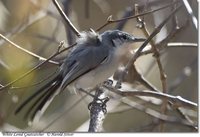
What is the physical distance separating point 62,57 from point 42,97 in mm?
201

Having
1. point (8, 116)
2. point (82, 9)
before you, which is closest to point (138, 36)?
point (82, 9)

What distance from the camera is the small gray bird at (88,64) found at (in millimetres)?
1419

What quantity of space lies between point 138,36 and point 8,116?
493mm

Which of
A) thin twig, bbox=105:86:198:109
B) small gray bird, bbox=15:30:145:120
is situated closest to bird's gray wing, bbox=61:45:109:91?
small gray bird, bbox=15:30:145:120

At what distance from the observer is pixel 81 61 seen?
4.78ft

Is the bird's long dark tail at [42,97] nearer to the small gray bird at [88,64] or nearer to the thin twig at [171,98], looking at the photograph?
the small gray bird at [88,64]

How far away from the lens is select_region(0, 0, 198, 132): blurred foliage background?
56.9 inches

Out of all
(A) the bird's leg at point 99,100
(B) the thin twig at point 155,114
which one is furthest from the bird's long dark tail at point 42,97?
(B) the thin twig at point 155,114

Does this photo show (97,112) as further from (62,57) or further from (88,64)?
(62,57)

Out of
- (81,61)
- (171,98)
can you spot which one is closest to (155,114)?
(171,98)

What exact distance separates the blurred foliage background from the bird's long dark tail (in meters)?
0.03

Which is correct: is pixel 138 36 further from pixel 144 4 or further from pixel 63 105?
pixel 63 105

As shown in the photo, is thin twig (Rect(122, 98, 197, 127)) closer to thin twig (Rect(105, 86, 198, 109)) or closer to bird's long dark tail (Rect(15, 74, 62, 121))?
thin twig (Rect(105, 86, 198, 109))

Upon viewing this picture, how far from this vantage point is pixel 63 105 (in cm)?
149
